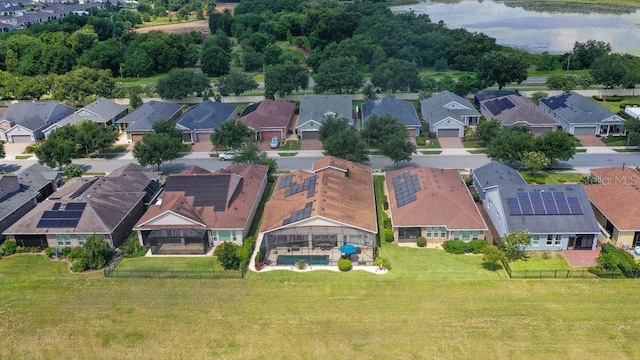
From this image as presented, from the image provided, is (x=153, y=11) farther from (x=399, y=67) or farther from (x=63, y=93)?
(x=399, y=67)

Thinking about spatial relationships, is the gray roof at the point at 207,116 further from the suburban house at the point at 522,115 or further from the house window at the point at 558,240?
the house window at the point at 558,240

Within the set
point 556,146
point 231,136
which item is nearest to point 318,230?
point 231,136

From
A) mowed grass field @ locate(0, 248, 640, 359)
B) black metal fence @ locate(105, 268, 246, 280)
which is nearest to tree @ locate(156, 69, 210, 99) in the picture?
mowed grass field @ locate(0, 248, 640, 359)

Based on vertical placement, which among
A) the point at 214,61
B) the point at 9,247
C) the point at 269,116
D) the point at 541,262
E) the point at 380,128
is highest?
the point at 214,61

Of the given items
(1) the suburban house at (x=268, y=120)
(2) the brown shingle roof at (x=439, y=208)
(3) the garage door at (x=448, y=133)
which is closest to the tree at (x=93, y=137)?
(1) the suburban house at (x=268, y=120)

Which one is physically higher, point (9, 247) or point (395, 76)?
point (395, 76)

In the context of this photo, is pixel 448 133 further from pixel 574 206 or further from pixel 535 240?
pixel 535 240
